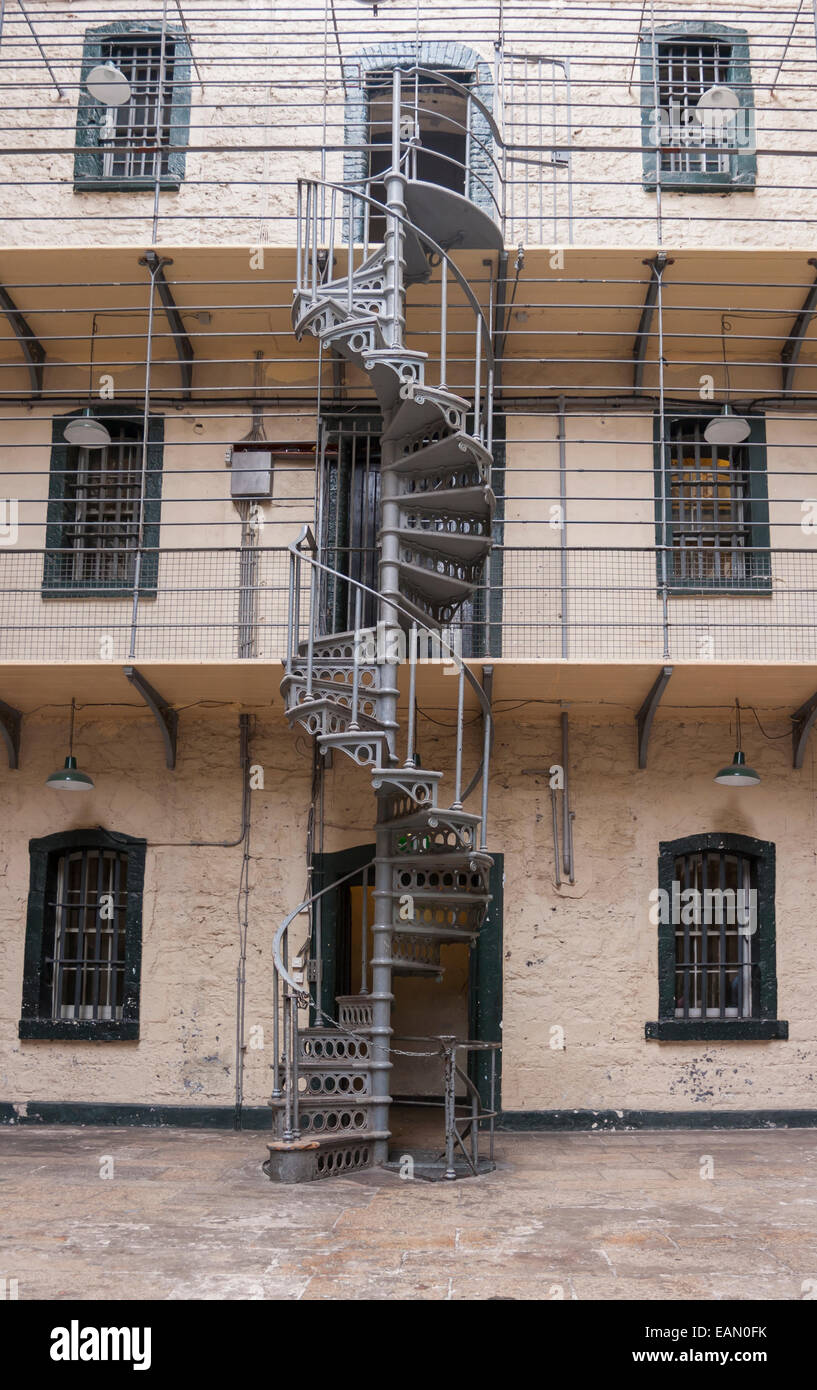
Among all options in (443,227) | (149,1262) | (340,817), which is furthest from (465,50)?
(149,1262)

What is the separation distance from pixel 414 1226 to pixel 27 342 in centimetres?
787

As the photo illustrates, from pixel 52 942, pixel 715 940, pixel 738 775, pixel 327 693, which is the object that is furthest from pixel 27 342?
pixel 715 940

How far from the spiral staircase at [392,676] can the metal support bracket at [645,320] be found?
152 centimetres

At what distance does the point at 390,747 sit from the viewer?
8078 millimetres

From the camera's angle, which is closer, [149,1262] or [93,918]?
[149,1262]

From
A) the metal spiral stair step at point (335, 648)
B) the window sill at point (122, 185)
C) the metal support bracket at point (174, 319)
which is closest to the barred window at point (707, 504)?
the metal spiral stair step at point (335, 648)

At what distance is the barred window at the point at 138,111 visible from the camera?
11289 millimetres

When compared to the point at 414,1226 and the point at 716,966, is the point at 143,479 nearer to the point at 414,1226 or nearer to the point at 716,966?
the point at 716,966

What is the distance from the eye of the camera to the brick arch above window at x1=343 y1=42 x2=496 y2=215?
36.0 ft

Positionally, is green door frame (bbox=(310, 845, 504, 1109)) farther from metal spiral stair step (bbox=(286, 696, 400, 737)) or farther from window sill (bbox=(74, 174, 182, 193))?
window sill (bbox=(74, 174, 182, 193))

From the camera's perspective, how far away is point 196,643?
10.4 metres

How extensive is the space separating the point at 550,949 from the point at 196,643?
3.70 meters

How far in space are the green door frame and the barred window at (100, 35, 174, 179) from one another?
20.3ft
